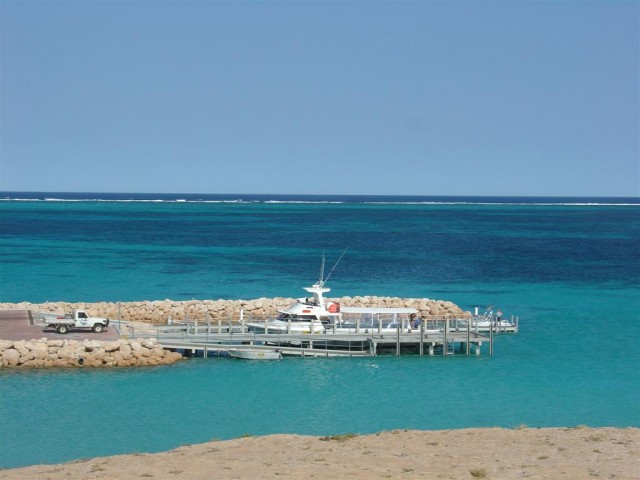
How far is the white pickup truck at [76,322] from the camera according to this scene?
4344cm

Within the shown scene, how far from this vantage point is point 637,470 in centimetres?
2095

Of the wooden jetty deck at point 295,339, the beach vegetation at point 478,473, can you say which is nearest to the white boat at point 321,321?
the wooden jetty deck at point 295,339

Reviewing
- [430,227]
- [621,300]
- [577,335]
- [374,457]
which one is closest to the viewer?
[374,457]

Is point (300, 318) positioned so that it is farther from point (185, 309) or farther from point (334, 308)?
point (185, 309)

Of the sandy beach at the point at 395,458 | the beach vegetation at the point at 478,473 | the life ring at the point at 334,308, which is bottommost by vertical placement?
the sandy beach at the point at 395,458

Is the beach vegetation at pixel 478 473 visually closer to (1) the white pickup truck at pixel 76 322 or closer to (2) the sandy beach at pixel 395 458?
(2) the sandy beach at pixel 395 458

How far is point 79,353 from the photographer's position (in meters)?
39.6

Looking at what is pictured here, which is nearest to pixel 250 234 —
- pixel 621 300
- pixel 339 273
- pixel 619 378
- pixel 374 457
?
pixel 339 273

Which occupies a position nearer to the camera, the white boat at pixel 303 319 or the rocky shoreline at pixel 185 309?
the white boat at pixel 303 319

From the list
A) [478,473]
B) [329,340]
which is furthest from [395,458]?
[329,340]

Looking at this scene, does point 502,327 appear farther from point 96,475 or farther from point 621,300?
point 96,475

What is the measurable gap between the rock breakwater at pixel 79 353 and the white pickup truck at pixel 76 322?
298cm

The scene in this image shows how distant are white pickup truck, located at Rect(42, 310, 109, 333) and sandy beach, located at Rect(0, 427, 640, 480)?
20.2 m

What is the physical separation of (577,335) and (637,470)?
3123 centimetres
